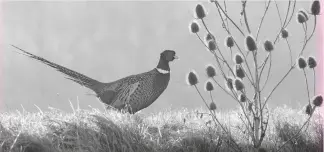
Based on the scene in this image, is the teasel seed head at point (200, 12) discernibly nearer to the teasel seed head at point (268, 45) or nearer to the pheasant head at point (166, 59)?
the teasel seed head at point (268, 45)

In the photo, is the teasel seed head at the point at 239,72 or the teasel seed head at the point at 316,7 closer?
the teasel seed head at the point at 316,7

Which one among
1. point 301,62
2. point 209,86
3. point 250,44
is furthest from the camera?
point 209,86

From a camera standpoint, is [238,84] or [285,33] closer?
[238,84]

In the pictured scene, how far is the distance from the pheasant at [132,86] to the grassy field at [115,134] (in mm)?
236

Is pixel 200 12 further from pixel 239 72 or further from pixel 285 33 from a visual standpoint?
pixel 285 33

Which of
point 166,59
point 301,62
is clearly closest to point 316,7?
point 301,62

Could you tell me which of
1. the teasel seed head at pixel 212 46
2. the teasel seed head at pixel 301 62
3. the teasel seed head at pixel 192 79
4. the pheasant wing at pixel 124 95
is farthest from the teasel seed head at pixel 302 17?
the pheasant wing at pixel 124 95

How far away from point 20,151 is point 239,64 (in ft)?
6.26

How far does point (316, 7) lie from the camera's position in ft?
12.1

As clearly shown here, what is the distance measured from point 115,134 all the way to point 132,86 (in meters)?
1.07

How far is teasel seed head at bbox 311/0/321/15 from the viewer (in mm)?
3695

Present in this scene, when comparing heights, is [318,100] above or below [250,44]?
below

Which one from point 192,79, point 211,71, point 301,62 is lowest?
point 192,79

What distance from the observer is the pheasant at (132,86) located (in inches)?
200
